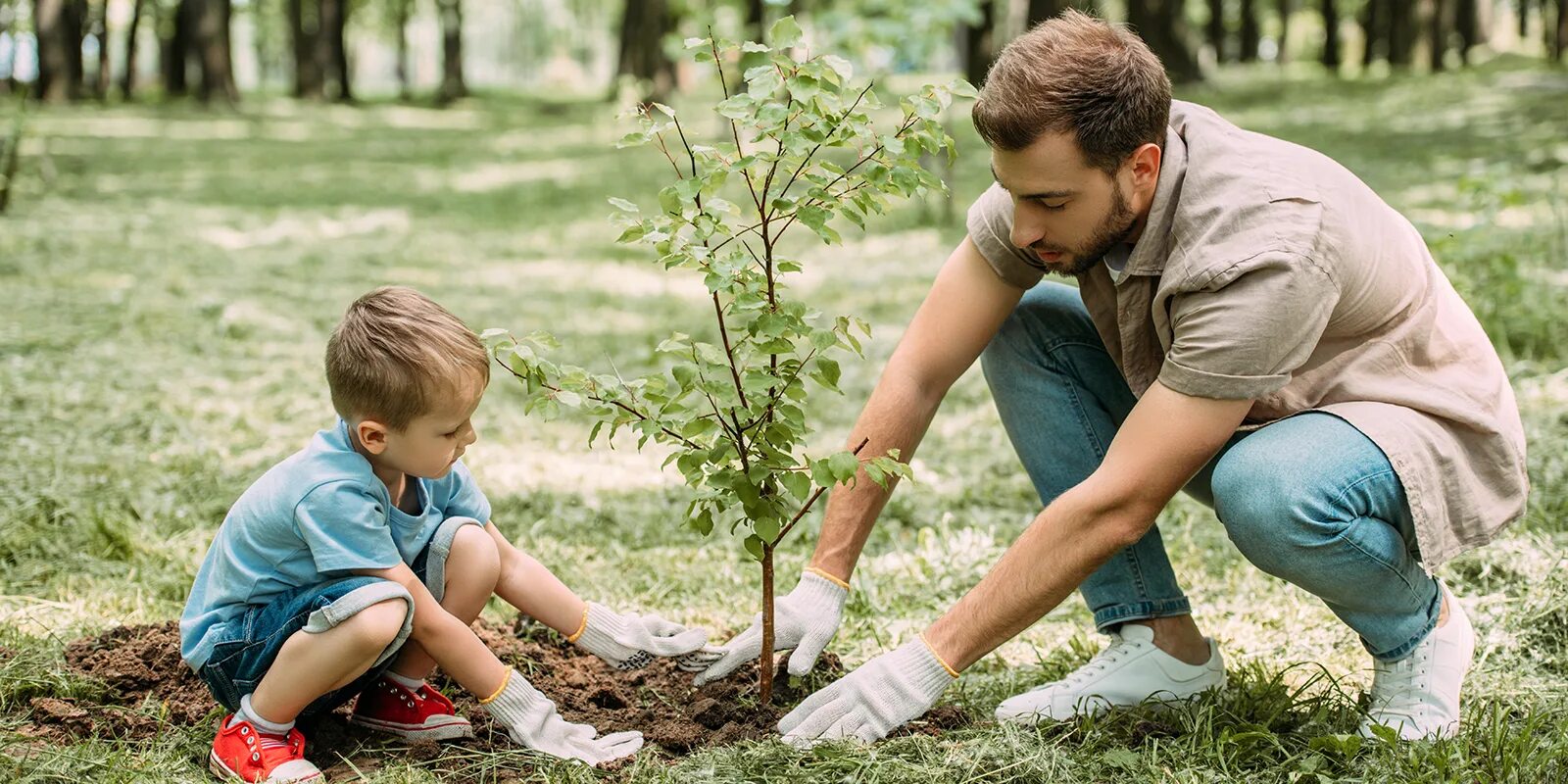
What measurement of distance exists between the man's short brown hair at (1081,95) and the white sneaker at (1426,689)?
3.89 ft

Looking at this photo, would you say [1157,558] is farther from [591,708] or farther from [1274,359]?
[591,708]

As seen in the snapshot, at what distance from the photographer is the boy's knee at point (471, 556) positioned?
276 cm

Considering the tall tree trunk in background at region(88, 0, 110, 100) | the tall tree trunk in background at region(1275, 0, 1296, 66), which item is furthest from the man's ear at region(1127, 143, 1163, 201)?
the tall tree trunk in background at region(1275, 0, 1296, 66)

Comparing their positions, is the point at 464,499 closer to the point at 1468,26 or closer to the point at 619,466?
the point at 619,466

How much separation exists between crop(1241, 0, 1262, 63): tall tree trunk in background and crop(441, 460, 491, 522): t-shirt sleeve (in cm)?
2901

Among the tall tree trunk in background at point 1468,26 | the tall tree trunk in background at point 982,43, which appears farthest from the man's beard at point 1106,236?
the tall tree trunk in background at point 1468,26

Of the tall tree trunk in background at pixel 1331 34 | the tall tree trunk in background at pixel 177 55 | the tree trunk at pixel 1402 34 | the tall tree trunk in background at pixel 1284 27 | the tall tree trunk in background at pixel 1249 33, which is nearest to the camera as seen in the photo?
the tree trunk at pixel 1402 34

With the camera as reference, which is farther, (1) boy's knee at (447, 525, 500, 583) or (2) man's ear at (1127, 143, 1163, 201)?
(1) boy's knee at (447, 525, 500, 583)

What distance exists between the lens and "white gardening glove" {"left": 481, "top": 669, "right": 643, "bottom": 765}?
2652 mm

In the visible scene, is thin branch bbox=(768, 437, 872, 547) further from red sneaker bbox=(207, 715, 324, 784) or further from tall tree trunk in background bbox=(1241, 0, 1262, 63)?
tall tree trunk in background bbox=(1241, 0, 1262, 63)

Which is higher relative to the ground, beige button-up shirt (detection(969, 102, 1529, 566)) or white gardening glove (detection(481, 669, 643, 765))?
beige button-up shirt (detection(969, 102, 1529, 566))

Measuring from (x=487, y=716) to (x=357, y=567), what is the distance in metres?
0.59

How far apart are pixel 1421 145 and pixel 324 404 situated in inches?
412

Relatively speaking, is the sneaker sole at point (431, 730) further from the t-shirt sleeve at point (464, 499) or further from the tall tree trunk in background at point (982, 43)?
the tall tree trunk in background at point (982, 43)
